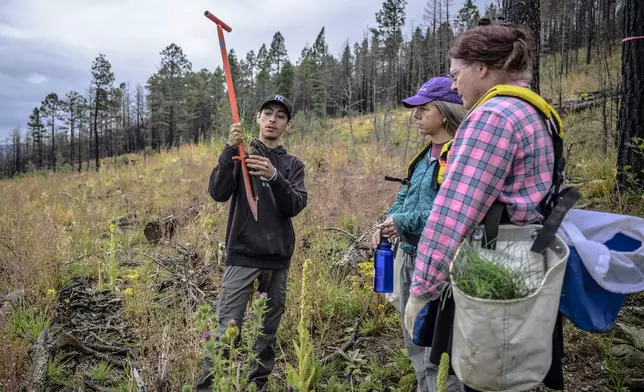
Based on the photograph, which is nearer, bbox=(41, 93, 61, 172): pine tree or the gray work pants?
the gray work pants

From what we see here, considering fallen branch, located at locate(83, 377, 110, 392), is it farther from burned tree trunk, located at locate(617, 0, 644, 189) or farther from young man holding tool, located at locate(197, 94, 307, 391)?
burned tree trunk, located at locate(617, 0, 644, 189)

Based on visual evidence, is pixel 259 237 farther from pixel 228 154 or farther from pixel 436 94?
pixel 436 94

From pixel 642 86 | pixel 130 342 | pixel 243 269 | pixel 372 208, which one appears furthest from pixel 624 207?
pixel 130 342

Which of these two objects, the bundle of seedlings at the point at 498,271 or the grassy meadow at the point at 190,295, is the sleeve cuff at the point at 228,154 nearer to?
the grassy meadow at the point at 190,295

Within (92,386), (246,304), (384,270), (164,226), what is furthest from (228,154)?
(164,226)

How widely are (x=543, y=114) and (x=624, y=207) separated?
3.48 meters

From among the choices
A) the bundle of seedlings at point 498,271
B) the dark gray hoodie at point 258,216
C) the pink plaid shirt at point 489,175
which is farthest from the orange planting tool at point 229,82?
the bundle of seedlings at point 498,271

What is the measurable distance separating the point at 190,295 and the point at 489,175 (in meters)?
2.90

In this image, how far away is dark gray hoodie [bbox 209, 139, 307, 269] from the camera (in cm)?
244

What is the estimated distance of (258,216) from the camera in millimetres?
2504

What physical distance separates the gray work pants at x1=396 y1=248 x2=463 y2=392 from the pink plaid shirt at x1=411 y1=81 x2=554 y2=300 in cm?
64

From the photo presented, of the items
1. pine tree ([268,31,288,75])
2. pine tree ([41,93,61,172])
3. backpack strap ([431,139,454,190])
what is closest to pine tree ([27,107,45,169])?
pine tree ([41,93,61,172])

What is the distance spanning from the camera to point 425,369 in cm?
188

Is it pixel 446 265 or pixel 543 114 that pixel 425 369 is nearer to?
pixel 446 265
